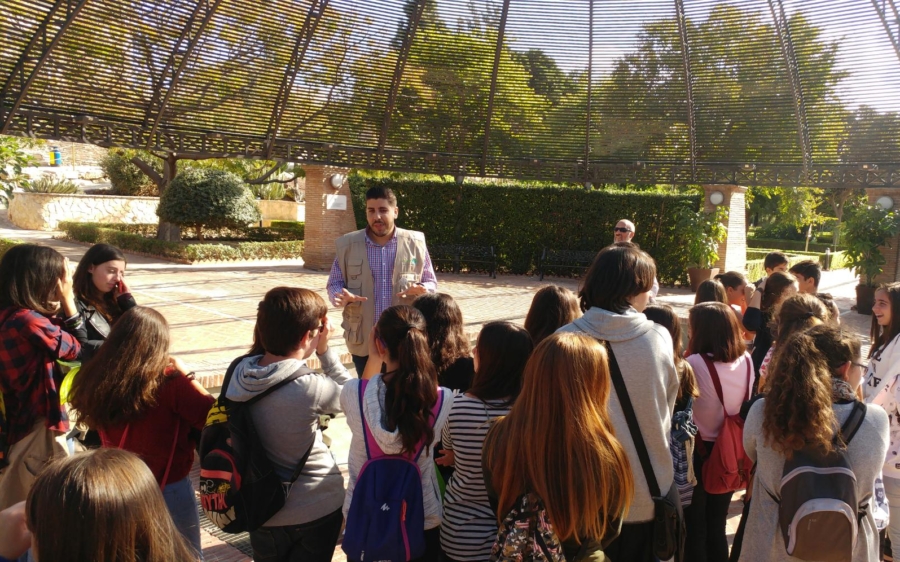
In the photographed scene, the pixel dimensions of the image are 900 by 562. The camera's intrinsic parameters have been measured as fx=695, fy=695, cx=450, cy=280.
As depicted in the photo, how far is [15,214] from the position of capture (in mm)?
28297

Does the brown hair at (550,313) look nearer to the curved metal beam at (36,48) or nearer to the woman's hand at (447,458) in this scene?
the woman's hand at (447,458)

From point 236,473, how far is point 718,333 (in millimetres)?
2501

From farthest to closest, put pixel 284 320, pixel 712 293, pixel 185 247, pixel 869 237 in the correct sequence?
pixel 185 247, pixel 869 237, pixel 712 293, pixel 284 320

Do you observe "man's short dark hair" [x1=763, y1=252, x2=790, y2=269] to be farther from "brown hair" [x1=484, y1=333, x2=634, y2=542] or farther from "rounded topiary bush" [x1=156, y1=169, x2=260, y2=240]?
"rounded topiary bush" [x1=156, y1=169, x2=260, y2=240]

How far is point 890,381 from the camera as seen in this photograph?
365cm

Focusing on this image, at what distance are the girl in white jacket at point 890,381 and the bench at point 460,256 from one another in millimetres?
13975

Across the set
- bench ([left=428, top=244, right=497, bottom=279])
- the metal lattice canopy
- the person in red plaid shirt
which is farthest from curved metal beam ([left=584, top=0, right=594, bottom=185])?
the person in red plaid shirt

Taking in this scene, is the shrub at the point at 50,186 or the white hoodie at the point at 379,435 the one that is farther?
the shrub at the point at 50,186

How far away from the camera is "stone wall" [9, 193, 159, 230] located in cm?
2719

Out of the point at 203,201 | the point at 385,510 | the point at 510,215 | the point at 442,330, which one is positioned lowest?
the point at 385,510

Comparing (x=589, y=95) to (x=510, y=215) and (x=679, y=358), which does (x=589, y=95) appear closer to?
(x=510, y=215)

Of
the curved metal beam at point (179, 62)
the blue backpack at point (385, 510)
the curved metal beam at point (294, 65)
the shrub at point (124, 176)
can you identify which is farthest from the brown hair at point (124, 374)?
the shrub at point (124, 176)

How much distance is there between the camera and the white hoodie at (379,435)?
2.64 metres

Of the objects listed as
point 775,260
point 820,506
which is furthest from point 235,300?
point 820,506
